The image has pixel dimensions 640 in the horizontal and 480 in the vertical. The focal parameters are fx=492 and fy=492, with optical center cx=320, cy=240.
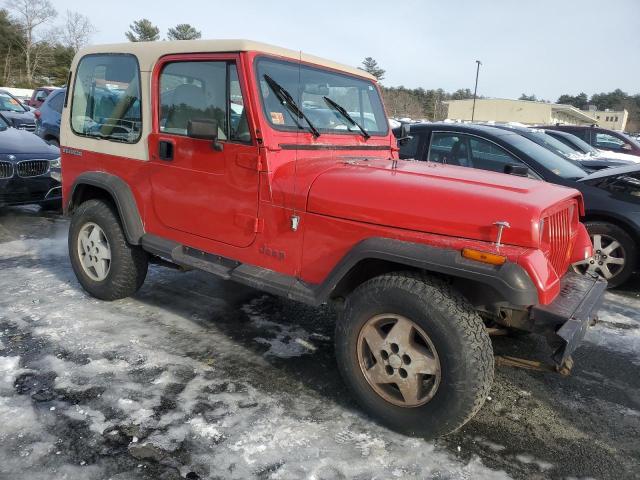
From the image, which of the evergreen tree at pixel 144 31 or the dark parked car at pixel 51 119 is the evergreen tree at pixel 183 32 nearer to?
the evergreen tree at pixel 144 31

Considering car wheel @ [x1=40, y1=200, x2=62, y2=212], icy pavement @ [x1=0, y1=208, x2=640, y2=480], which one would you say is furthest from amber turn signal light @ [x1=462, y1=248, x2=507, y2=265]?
car wheel @ [x1=40, y1=200, x2=62, y2=212]

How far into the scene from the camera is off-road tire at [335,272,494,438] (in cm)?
238

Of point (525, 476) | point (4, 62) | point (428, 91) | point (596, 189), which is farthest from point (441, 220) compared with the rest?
point (428, 91)

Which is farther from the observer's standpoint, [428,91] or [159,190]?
[428,91]

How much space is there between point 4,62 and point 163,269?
169 feet

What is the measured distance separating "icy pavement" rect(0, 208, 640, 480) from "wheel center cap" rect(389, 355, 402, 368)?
0.41m

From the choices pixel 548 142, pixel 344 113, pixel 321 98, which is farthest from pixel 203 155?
pixel 548 142

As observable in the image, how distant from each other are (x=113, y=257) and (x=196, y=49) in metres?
1.82

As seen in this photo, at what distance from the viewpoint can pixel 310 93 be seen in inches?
136

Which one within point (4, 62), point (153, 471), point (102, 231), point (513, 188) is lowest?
point (153, 471)

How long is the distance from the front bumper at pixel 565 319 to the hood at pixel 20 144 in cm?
689

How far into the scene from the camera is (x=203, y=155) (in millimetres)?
3305

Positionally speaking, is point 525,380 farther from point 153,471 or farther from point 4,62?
point 4,62

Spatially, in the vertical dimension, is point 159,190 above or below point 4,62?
below
